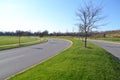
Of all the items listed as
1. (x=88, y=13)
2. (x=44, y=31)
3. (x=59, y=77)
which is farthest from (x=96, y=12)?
(x=44, y=31)

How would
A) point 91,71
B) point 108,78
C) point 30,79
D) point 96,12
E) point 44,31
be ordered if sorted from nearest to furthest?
point 30,79
point 108,78
point 91,71
point 96,12
point 44,31

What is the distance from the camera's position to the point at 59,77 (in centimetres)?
1021

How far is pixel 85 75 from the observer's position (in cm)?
1088

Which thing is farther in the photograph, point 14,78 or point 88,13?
point 88,13

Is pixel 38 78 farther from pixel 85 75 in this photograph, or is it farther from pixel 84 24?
pixel 84 24

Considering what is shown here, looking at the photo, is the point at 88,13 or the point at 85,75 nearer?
the point at 85,75

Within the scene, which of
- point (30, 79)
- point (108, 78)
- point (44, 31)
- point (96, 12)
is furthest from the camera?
point (44, 31)

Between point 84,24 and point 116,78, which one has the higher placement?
point 84,24

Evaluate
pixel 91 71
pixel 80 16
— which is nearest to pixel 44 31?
pixel 80 16

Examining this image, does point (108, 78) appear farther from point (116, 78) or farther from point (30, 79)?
point (30, 79)

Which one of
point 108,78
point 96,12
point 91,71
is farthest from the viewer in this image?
point 96,12

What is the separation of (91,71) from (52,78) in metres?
2.77

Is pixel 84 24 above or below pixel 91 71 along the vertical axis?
above

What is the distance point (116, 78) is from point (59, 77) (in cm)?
281
